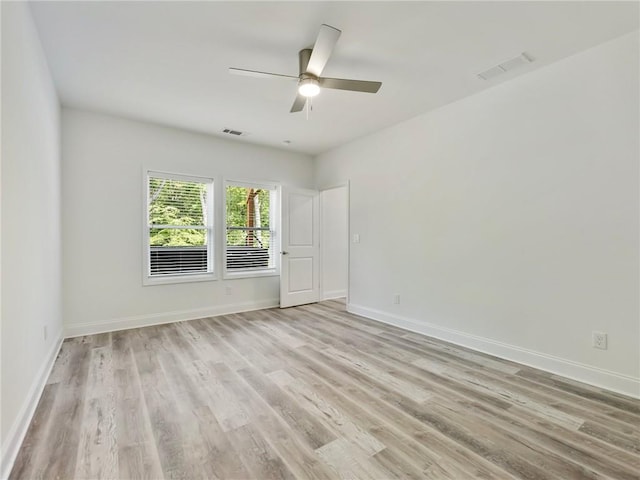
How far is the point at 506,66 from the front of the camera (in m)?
2.79

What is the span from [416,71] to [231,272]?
3.74 m

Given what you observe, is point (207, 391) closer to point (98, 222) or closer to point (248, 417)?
point (248, 417)

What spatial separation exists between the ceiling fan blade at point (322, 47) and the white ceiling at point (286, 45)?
21 centimetres

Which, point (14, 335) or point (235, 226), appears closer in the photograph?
point (14, 335)

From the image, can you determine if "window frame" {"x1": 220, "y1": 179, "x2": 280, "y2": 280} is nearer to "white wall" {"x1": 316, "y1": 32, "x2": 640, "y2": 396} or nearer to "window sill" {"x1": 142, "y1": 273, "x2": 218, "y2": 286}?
"window sill" {"x1": 142, "y1": 273, "x2": 218, "y2": 286}

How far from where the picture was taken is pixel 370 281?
4625 mm

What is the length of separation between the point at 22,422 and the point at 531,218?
13.3 ft

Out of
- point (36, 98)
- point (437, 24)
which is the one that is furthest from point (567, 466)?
point (36, 98)

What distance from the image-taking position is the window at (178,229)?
171 inches

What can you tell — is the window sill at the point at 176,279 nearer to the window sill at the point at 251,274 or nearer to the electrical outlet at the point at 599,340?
the window sill at the point at 251,274

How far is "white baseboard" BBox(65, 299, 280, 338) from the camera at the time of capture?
3807 mm

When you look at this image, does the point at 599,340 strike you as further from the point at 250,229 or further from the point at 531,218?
the point at 250,229

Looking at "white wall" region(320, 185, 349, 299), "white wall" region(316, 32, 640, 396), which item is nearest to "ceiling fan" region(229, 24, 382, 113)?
"white wall" region(316, 32, 640, 396)

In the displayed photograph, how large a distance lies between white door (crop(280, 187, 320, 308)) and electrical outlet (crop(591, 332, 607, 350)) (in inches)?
152
